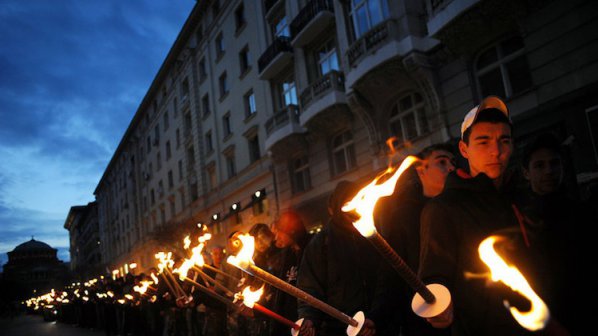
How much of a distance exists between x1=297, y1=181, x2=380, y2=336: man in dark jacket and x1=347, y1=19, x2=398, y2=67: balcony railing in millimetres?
10694

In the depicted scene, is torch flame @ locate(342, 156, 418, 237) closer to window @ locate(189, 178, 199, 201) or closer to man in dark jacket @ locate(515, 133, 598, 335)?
man in dark jacket @ locate(515, 133, 598, 335)

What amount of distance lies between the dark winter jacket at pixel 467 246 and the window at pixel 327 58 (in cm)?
1553

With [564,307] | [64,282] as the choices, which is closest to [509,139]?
[564,307]

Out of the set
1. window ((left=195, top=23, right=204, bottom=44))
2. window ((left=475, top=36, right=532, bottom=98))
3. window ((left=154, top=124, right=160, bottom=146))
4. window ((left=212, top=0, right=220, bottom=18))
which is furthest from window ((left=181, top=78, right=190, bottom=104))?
window ((left=475, top=36, right=532, bottom=98))

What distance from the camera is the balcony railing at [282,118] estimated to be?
61.6 feet

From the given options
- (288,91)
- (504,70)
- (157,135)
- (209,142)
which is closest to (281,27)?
(288,91)

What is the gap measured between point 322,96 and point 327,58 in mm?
2076

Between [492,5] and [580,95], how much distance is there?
9.78 ft

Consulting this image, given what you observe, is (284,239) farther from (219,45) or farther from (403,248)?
(219,45)

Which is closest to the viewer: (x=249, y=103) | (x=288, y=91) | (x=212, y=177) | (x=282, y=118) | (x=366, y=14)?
(x=366, y=14)

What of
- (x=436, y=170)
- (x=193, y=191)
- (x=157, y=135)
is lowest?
(x=436, y=170)

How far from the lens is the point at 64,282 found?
66875 millimetres

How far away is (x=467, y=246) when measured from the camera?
1.99 m

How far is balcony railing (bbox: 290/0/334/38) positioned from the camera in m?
16.8
